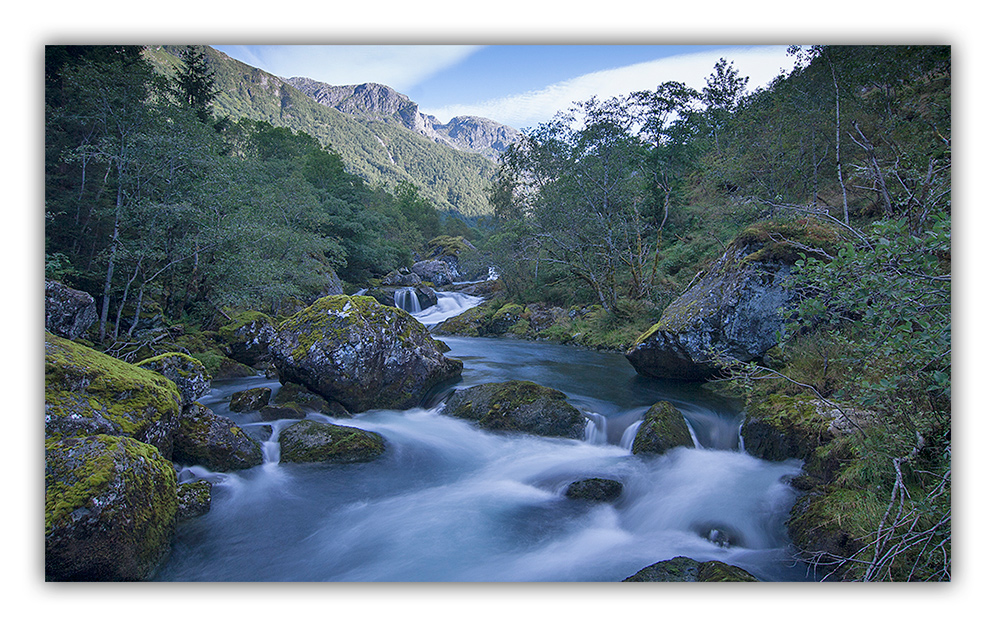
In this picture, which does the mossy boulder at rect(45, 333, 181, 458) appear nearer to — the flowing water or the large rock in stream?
the flowing water

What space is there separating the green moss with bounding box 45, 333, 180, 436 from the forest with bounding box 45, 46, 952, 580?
1.63 m

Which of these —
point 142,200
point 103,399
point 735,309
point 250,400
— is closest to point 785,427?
point 735,309

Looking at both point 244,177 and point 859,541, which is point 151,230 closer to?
point 244,177

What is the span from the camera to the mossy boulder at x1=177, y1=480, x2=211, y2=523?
13.1 ft

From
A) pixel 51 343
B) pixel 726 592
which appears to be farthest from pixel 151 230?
pixel 726 592

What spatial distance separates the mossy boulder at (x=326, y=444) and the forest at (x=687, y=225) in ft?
10.7

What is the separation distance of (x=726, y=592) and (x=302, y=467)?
14.7 ft

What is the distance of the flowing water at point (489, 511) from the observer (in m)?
3.66

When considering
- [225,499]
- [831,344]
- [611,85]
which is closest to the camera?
[225,499]

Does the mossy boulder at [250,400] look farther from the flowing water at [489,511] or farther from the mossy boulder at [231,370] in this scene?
Answer: the mossy boulder at [231,370]

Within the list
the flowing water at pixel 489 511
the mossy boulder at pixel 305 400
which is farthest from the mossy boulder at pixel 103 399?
the mossy boulder at pixel 305 400

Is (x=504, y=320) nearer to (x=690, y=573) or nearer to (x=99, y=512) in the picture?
(x=690, y=573)

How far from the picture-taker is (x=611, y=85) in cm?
483

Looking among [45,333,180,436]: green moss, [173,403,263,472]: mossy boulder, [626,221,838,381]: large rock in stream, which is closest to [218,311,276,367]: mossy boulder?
[173,403,263,472]: mossy boulder
